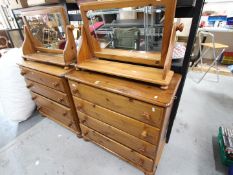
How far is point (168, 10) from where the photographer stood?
735 millimetres

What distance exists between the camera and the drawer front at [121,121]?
2.92 feet

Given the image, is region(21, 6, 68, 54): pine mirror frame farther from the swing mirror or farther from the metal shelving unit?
the metal shelving unit

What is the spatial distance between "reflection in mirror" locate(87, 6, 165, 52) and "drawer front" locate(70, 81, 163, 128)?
1.35 feet

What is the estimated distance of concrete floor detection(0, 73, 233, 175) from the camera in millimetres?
1243

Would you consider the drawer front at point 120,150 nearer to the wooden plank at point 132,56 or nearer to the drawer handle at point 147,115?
the drawer handle at point 147,115

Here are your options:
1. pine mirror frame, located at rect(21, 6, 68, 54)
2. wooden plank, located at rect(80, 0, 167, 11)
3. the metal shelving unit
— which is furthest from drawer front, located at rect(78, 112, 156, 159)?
wooden plank, located at rect(80, 0, 167, 11)

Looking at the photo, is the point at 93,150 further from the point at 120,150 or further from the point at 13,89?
the point at 13,89

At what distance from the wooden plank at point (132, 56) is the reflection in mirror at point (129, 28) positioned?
0.06 m

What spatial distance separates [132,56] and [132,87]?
248 mm

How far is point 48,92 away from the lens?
1437 millimetres

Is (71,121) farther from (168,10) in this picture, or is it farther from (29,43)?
(168,10)

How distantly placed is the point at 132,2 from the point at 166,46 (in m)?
0.32

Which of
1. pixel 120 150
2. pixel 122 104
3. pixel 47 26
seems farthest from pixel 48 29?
pixel 120 150

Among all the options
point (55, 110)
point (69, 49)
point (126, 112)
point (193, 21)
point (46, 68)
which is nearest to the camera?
point (193, 21)
